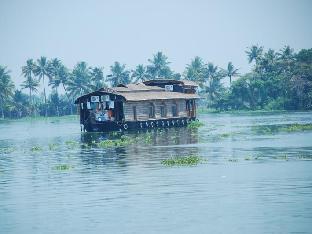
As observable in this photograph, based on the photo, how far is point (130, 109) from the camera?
218 feet

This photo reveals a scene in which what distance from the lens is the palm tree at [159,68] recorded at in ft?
497

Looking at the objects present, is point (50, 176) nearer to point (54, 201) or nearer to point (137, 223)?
point (54, 201)

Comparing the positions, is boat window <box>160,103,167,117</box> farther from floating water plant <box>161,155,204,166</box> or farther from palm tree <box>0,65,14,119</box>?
palm tree <box>0,65,14,119</box>

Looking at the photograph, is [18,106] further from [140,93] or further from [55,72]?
[140,93]

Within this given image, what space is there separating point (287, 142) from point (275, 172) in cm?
1528

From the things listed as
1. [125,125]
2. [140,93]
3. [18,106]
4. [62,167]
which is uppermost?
[18,106]

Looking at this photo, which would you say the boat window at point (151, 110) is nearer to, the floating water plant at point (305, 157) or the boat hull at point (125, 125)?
the boat hull at point (125, 125)

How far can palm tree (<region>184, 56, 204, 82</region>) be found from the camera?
145 meters

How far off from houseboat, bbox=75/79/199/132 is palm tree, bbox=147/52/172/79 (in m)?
75.0

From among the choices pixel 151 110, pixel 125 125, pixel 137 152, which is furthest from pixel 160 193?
pixel 151 110

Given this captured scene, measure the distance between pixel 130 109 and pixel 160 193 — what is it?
1783 inches

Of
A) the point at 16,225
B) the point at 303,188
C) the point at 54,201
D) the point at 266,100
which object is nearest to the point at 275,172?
the point at 303,188

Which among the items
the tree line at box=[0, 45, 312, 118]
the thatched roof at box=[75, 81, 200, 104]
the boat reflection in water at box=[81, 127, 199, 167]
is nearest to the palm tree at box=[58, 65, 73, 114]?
the tree line at box=[0, 45, 312, 118]

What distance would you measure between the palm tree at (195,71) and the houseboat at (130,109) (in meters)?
68.2
